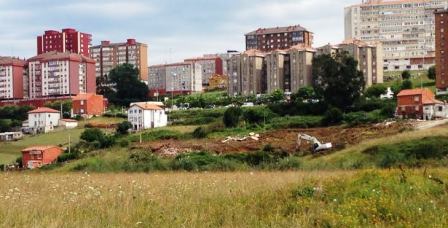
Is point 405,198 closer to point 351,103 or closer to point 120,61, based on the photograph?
point 351,103

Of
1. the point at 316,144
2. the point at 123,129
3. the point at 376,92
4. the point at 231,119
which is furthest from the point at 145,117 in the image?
the point at 316,144

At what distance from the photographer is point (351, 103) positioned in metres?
58.2

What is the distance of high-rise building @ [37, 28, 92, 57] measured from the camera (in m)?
119

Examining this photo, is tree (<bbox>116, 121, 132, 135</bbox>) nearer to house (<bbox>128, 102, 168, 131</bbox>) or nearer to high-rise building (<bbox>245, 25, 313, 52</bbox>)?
house (<bbox>128, 102, 168, 131</bbox>)

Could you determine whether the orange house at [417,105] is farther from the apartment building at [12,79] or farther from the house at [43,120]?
the apartment building at [12,79]

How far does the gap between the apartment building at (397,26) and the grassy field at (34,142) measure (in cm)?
7354

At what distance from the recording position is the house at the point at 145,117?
67062mm

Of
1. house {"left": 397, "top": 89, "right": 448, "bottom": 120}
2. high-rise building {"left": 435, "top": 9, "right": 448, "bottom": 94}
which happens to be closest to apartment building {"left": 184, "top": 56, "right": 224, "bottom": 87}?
high-rise building {"left": 435, "top": 9, "right": 448, "bottom": 94}

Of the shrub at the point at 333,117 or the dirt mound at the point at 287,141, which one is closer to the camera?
the dirt mound at the point at 287,141

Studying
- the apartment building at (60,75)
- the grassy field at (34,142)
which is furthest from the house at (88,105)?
the apartment building at (60,75)

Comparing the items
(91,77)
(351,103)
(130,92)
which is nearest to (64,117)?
(130,92)

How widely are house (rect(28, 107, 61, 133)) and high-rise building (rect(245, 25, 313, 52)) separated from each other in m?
56.4

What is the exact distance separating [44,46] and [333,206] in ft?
393

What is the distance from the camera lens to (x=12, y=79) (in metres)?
103
